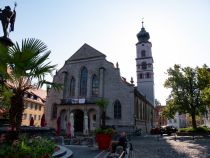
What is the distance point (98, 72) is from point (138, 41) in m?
22.0

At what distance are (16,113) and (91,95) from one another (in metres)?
30.3

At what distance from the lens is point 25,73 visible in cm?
553

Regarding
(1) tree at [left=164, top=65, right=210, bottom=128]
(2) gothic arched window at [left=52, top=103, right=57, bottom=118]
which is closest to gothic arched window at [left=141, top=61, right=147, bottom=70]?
(1) tree at [left=164, top=65, right=210, bottom=128]

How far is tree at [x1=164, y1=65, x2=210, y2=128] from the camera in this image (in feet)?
113

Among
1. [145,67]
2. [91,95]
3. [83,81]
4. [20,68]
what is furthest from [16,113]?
[145,67]

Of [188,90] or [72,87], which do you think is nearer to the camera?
[188,90]

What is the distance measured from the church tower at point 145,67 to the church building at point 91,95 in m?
14.0

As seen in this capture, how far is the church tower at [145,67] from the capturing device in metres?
51.2

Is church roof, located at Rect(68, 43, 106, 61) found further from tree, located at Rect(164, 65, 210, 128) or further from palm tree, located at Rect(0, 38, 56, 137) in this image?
palm tree, located at Rect(0, 38, 56, 137)

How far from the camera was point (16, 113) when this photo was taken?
546 cm

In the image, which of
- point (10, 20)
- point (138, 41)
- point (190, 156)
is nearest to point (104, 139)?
point (190, 156)

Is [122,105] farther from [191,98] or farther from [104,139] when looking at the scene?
[104,139]

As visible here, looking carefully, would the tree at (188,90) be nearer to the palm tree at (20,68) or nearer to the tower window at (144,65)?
the tower window at (144,65)

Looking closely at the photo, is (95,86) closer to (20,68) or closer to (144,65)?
(144,65)
